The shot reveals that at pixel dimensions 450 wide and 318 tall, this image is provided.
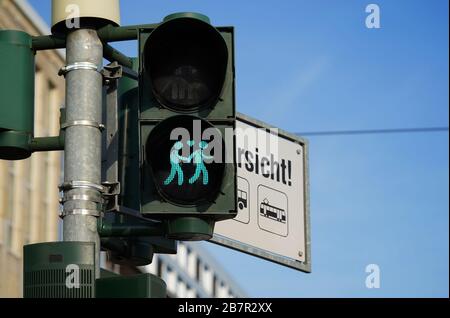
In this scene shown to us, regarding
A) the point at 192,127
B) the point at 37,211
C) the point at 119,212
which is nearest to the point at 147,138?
the point at 192,127

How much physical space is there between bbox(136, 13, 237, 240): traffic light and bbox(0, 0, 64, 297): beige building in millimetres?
36681

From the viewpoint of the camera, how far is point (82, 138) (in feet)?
19.2

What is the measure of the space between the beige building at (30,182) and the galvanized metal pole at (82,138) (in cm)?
3640

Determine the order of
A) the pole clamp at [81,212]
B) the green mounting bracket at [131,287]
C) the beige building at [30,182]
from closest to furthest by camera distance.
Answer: the green mounting bracket at [131,287], the pole clamp at [81,212], the beige building at [30,182]

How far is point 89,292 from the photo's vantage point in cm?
532

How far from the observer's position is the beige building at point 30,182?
4306cm

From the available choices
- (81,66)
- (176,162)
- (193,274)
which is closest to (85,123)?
(81,66)

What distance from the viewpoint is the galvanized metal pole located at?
18.9 feet

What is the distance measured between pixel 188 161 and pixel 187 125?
17 centimetres

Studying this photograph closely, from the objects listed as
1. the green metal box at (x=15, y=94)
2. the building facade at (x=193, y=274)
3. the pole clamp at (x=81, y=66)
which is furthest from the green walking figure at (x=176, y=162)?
the building facade at (x=193, y=274)

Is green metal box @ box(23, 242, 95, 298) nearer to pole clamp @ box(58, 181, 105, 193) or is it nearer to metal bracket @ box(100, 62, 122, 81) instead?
pole clamp @ box(58, 181, 105, 193)

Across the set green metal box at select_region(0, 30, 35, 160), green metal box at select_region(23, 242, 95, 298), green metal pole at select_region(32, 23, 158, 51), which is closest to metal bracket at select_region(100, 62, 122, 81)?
green metal pole at select_region(32, 23, 158, 51)
